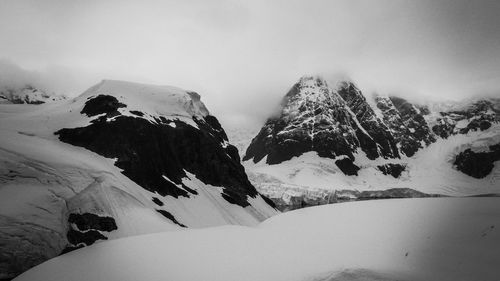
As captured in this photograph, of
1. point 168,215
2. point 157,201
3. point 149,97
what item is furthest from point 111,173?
point 149,97

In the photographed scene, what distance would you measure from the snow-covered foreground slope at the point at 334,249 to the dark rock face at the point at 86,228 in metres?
18.5

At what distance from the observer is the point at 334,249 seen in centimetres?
1337

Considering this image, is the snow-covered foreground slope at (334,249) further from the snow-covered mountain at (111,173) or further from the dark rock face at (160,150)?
the dark rock face at (160,150)

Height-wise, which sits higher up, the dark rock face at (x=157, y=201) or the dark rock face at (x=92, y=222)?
the dark rock face at (x=92, y=222)

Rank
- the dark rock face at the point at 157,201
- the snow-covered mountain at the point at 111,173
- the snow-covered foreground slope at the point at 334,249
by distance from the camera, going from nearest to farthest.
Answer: the snow-covered foreground slope at the point at 334,249
the snow-covered mountain at the point at 111,173
the dark rock face at the point at 157,201

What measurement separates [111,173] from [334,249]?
5147 cm

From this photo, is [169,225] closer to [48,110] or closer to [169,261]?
[169,261]

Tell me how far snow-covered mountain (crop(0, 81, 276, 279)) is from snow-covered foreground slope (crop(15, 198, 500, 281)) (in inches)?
641

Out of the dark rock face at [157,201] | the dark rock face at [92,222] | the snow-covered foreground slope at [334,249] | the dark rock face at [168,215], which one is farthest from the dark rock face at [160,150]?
the snow-covered foreground slope at [334,249]

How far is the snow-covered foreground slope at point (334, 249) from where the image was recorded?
36.5 feet

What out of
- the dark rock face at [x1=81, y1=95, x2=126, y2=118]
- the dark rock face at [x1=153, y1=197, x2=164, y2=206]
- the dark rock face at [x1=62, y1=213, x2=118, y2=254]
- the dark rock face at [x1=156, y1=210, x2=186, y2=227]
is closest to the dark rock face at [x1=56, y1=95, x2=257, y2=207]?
the dark rock face at [x1=81, y1=95, x2=126, y2=118]

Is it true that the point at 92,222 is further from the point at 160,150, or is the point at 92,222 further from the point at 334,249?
the point at 160,150

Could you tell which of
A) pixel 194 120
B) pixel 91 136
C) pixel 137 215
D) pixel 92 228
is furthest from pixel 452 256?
pixel 194 120

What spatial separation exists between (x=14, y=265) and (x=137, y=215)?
75.0 feet
